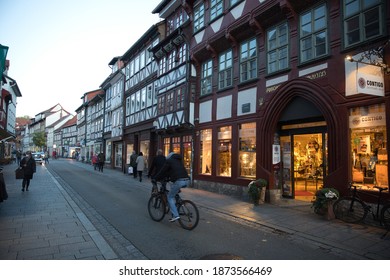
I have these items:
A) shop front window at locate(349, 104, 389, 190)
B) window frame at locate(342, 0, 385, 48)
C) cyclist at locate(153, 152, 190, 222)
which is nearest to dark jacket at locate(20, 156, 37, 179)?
cyclist at locate(153, 152, 190, 222)

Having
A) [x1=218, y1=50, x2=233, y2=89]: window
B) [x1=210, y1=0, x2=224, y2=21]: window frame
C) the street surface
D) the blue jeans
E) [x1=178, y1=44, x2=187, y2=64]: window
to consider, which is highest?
[x1=210, y1=0, x2=224, y2=21]: window frame

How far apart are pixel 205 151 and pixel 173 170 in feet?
27.3

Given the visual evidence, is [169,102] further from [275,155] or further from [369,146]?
[369,146]

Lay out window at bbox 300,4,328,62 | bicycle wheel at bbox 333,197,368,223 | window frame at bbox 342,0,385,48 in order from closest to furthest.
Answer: bicycle wheel at bbox 333,197,368,223 < window frame at bbox 342,0,385,48 < window at bbox 300,4,328,62

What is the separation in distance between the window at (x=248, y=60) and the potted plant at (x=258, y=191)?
4.54 m

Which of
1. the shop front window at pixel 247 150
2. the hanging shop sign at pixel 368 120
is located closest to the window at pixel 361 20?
the hanging shop sign at pixel 368 120

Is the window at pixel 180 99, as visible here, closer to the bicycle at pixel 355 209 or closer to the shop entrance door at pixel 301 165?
the shop entrance door at pixel 301 165

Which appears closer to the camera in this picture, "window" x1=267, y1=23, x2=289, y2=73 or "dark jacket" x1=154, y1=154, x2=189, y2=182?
"dark jacket" x1=154, y1=154, x2=189, y2=182

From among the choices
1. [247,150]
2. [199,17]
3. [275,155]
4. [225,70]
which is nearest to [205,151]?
[247,150]

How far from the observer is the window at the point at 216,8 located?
45.1 ft

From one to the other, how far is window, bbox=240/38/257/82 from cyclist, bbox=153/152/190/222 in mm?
6730

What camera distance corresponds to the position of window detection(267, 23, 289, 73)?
34.8 feet

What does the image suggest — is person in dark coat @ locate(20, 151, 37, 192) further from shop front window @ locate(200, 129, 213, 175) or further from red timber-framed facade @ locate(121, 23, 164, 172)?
red timber-framed facade @ locate(121, 23, 164, 172)

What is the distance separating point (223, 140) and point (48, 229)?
342 inches
